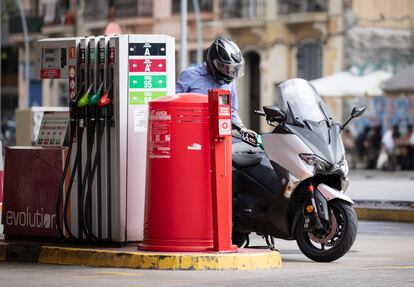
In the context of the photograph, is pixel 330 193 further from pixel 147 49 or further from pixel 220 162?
pixel 147 49

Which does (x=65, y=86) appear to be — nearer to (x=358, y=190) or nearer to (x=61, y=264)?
(x=358, y=190)

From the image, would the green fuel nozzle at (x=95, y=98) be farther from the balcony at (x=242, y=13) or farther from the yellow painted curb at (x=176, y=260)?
the balcony at (x=242, y=13)

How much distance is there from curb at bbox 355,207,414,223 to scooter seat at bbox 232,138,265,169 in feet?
22.8

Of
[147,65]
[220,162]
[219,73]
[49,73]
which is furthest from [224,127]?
[49,73]

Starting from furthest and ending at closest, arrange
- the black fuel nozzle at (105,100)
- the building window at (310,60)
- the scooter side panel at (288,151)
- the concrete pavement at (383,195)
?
the building window at (310,60) < the concrete pavement at (383,195) < the scooter side panel at (288,151) < the black fuel nozzle at (105,100)

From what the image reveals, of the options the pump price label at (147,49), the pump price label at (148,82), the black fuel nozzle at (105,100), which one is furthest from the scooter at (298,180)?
the black fuel nozzle at (105,100)

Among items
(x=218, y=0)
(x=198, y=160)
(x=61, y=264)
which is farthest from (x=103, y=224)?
(x=218, y=0)

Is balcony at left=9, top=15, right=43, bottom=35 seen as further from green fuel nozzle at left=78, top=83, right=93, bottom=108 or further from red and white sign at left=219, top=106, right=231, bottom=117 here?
red and white sign at left=219, top=106, right=231, bottom=117

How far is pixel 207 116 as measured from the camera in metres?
11.5

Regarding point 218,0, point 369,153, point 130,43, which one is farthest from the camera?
point 218,0

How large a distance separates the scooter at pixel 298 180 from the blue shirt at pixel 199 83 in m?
0.49

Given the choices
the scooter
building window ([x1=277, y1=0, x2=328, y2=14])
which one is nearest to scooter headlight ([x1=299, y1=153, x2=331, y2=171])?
the scooter

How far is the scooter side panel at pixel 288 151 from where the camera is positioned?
12.5 m

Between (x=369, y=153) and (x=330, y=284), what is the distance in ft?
127
